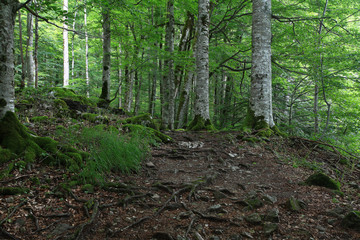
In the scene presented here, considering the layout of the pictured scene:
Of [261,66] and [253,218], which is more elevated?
[261,66]

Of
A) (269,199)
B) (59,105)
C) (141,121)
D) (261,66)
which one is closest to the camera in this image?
(269,199)

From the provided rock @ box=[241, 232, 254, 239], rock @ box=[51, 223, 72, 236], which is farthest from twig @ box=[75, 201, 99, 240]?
rock @ box=[241, 232, 254, 239]

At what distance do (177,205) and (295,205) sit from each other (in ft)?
5.71

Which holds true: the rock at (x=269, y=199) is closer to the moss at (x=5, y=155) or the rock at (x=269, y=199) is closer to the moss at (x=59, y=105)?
the moss at (x=5, y=155)

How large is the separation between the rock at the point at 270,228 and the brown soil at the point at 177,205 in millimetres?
31

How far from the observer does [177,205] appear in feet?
10.2

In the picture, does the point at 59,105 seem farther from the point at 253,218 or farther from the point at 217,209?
the point at 253,218

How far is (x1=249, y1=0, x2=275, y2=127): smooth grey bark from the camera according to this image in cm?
705

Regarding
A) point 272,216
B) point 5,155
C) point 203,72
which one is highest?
point 203,72

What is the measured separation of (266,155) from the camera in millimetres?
5738

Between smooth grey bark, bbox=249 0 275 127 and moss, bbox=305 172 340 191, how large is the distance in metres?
3.20

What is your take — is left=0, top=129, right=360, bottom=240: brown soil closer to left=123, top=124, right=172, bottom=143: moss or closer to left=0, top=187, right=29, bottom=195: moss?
left=0, top=187, right=29, bottom=195: moss

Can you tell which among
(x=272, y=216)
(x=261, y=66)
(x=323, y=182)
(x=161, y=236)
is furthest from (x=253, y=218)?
(x=261, y=66)

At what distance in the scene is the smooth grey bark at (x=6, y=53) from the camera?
11.2 feet
